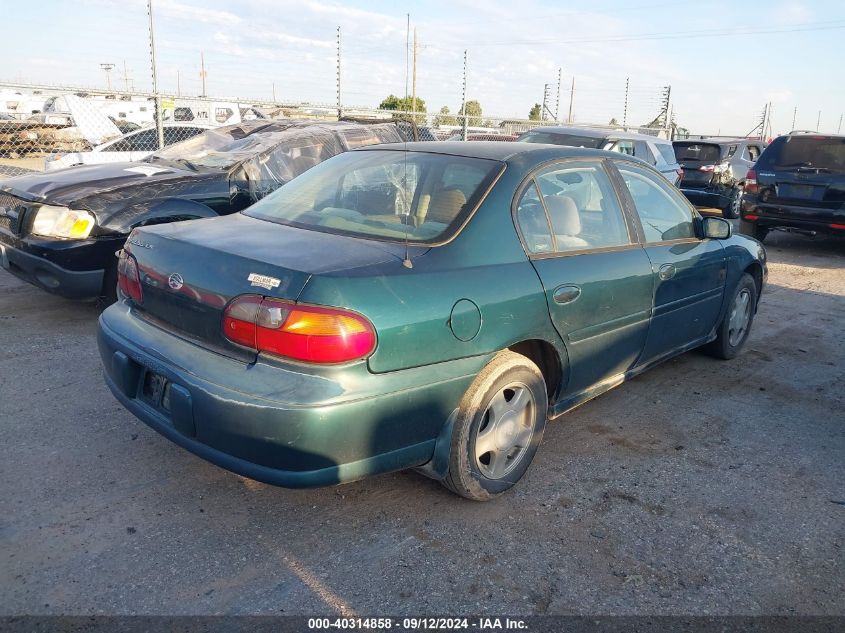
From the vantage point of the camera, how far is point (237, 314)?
8.54 ft

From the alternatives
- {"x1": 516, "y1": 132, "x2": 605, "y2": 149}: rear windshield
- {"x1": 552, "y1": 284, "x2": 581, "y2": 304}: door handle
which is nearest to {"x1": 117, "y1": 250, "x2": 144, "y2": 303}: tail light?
{"x1": 552, "y1": 284, "x2": 581, "y2": 304}: door handle

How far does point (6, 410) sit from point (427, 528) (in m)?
2.52

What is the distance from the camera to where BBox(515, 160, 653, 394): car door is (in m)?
3.31

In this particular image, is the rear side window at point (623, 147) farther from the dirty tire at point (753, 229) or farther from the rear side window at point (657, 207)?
the rear side window at point (657, 207)

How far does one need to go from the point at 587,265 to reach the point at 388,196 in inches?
41.1

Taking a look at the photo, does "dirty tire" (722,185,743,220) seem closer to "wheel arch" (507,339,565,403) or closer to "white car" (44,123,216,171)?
"white car" (44,123,216,171)

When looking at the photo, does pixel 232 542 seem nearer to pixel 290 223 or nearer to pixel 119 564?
pixel 119 564

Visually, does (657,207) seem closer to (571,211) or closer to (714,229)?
(714,229)

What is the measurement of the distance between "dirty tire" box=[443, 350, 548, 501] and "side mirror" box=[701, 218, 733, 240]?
6.26 feet

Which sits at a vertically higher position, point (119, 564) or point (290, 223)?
point (290, 223)

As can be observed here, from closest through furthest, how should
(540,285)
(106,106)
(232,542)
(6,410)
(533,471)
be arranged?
(232,542) < (540,285) < (533,471) < (6,410) < (106,106)

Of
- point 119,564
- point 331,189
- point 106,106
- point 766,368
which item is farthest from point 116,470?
point 106,106

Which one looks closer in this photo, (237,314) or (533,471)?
(237,314)

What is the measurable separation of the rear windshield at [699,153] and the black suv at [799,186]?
3.49 m
